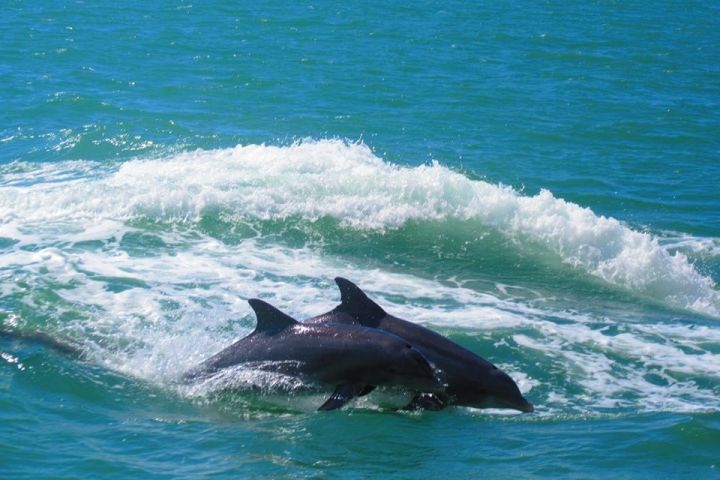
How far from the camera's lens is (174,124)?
31422 mm

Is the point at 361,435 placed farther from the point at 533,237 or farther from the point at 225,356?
the point at 533,237

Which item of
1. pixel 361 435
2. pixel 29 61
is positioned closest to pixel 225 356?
pixel 361 435

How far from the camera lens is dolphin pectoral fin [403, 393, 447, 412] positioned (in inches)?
528

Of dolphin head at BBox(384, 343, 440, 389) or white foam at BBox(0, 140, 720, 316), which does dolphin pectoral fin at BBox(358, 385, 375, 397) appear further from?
white foam at BBox(0, 140, 720, 316)

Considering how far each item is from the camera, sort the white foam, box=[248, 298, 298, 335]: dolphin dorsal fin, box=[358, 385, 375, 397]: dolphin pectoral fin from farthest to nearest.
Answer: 1. the white foam
2. box=[248, 298, 298, 335]: dolphin dorsal fin
3. box=[358, 385, 375, 397]: dolphin pectoral fin

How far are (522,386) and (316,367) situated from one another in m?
2.97

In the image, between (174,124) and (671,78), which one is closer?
(174,124)

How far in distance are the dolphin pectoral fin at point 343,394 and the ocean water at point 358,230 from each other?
227 millimetres

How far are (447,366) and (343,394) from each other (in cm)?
138

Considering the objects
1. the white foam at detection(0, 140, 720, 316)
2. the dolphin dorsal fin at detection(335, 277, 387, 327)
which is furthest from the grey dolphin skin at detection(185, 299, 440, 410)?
the white foam at detection(0, 140, 720, 316)

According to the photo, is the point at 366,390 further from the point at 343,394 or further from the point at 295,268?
the point at 295,268

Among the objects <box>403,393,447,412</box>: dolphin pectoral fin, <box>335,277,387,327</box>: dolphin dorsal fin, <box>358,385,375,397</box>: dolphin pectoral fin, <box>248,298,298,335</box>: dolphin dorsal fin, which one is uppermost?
<box>335,277,387,327</box>: dolphin dorsal fin

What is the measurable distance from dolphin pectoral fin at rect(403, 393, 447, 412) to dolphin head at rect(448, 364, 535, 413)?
0.18m

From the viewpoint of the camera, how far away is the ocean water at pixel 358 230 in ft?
41.3
